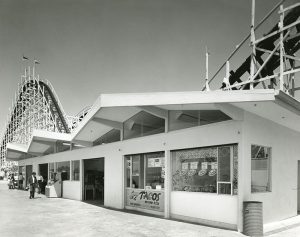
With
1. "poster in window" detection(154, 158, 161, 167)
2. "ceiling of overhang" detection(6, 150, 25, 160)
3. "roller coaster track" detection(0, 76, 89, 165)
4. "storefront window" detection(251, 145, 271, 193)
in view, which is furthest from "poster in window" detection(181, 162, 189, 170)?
"roller coaster track" detection(0, 76, 89, 165)

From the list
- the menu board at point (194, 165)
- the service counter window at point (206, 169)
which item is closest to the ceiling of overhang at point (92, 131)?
the service counter window at point (206, 169)

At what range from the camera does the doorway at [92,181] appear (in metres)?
18.5

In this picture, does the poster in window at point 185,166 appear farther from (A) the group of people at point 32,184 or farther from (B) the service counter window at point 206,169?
(A) the group of people at point 32,184

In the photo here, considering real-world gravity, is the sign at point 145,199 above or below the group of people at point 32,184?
above

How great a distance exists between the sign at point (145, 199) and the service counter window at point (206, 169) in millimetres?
990

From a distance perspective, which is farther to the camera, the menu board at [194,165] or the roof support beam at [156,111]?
the roof support beam at [156,111]

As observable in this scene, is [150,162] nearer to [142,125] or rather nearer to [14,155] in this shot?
[142,125]

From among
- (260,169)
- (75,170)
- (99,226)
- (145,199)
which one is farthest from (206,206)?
(75,170)

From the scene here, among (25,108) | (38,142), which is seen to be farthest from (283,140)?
(25,108)

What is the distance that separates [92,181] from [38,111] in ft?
71.8

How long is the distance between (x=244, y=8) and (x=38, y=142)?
49.2ft

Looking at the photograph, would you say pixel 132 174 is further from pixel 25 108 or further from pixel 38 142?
pixel 25 108

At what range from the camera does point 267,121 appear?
10.1 meters

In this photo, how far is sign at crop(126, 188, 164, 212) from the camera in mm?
11867
